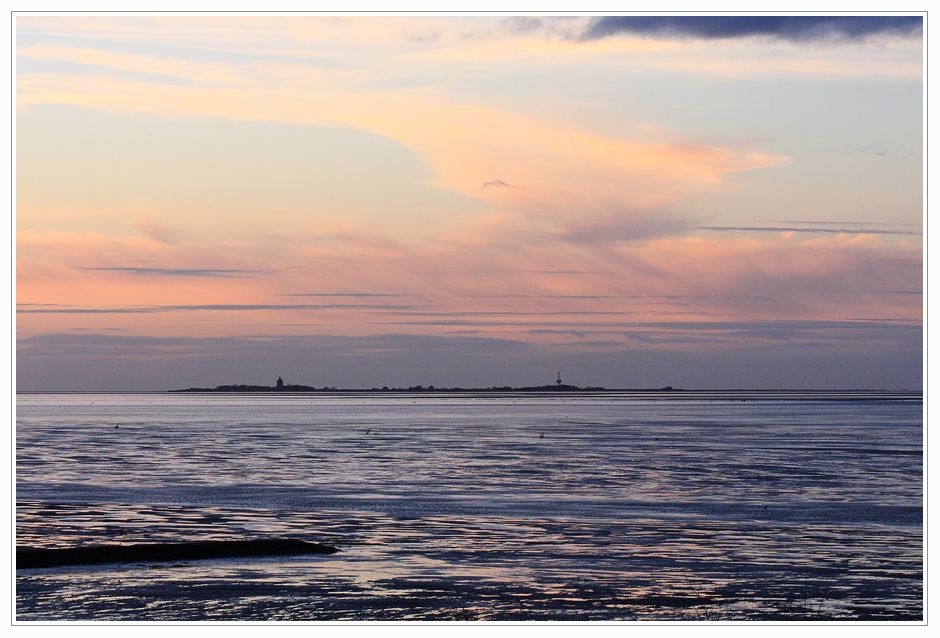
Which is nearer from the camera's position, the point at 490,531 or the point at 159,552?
the point at 159,552

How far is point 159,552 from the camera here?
83.6 ft

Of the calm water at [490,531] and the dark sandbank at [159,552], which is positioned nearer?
the calm water at [490,531]

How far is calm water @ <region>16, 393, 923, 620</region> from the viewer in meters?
21.5

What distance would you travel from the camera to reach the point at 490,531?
3102 centimetres

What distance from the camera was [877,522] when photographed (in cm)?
3322

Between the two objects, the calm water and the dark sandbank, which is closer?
the calm water

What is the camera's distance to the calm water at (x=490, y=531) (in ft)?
70.4

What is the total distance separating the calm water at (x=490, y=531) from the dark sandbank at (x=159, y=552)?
0.50m

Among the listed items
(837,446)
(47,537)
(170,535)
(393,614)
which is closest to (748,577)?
(393,614)

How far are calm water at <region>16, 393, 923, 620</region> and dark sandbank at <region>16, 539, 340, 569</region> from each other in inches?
19.9

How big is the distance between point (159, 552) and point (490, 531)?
931 centimetres

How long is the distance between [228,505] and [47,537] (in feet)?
28.4

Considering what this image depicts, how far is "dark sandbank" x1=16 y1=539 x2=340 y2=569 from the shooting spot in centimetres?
2466
